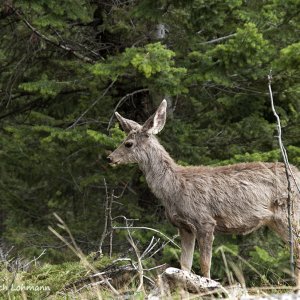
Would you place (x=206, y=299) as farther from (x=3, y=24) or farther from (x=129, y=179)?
(x=3, y=24)

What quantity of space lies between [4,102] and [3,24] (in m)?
1.64

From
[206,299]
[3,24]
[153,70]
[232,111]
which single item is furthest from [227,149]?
[206,299]

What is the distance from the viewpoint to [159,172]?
917 centimetres

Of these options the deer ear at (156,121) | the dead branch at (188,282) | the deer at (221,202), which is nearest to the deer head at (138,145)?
the deer ear at (156,121)

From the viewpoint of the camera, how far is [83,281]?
7.46 meters

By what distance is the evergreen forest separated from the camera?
1199cm

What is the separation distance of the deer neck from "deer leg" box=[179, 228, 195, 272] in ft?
1.51

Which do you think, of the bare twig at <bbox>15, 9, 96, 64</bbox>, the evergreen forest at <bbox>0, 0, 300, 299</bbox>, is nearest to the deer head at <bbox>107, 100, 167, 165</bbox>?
the evergreen forest at <bbox>0, 0, 300, 299</bbox>

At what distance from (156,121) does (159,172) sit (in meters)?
0.62

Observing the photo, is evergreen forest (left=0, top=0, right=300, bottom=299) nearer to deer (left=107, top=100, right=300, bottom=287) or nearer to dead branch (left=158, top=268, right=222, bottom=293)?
deer (left=107, top=100, right=300, bottom=287)

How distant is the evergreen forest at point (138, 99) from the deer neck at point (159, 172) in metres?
1.90

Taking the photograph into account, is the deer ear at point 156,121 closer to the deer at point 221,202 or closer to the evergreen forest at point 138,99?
the deer at point 221,202

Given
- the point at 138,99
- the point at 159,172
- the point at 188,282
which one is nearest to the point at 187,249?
the point at 159,172

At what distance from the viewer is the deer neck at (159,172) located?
9008 millimetres
